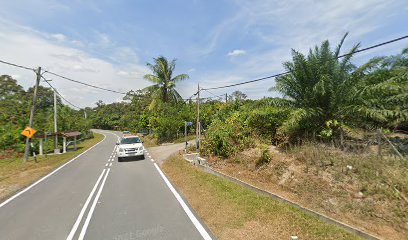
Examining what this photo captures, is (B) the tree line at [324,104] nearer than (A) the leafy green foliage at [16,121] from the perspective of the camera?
Yes

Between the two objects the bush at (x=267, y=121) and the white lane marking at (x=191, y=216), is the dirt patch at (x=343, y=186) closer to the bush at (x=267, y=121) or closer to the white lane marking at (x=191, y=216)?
the bush at (x=267, y=121)

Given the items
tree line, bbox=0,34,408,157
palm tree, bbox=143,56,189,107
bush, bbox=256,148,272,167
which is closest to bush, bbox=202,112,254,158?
tree line, bbox=0,34,408,157

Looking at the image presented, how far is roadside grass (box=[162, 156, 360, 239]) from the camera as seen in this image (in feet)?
17.4

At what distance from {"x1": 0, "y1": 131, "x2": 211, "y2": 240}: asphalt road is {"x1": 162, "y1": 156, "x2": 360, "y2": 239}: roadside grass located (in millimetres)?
466

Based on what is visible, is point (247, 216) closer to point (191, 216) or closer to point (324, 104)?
point (191, 216)

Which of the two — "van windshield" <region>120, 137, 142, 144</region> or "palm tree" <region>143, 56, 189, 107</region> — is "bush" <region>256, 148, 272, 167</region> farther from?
"palm tree" <region>143, 56, 189, 107</region>

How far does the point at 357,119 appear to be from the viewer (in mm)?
11266

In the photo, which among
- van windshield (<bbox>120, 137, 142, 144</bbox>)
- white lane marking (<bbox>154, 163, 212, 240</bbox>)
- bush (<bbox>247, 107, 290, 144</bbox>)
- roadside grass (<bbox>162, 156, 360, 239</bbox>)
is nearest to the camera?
roadside grass (<bbox>162, 156, 360, 239</bbox>)

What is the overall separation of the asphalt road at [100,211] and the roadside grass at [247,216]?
18.3 inches

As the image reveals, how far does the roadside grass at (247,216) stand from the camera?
5.29 meters

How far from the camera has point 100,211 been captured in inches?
292

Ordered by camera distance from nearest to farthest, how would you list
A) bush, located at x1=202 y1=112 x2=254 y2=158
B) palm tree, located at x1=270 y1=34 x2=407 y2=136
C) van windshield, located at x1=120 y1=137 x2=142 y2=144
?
palm tree, located at x1=270 y1=34 x2=407 y2=136 < bush, located at x1=202 y1=112 x2=254 y2=158 < van windshield, located at x1=120 y1=137 x2=142 y2=144

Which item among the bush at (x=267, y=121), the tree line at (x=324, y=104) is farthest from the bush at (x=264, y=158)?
the bush at (x=267, y=121)

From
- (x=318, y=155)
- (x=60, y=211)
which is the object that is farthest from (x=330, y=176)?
(x=60, y=211)
